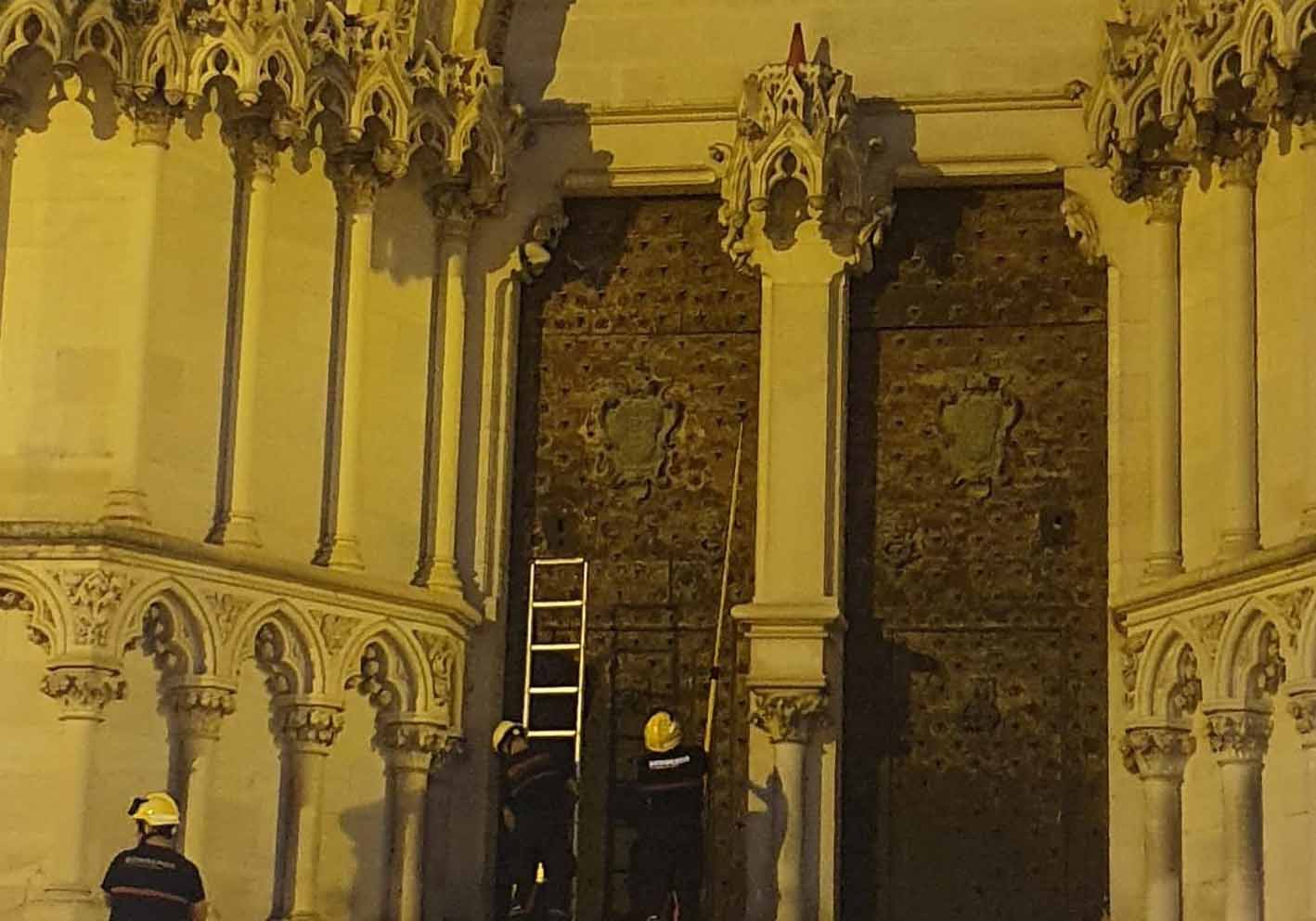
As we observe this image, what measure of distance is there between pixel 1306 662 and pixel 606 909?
4085 mm

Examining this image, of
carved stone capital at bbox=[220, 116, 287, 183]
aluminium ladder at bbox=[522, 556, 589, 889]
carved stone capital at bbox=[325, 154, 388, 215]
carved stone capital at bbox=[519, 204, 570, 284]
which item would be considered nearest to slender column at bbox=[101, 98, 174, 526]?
carved stone capital at bbox=[220, 116, 287, 183]

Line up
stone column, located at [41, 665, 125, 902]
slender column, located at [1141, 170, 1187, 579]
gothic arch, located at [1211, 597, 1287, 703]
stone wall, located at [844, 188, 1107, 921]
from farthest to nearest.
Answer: stone wall, located at [844, 188, 1107, 921], slender column, located at [1141, 170, 1187, 579], gothic arch, located at [1211, 597, 1287, 703], stone column, located at [41, 665, 125, 902]

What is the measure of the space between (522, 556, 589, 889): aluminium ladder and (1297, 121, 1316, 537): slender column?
13.2 feet

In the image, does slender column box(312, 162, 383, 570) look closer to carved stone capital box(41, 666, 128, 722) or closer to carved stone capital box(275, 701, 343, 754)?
carved stone capital box(275, 701, 343, 754)

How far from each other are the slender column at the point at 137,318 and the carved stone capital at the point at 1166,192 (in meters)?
5.09

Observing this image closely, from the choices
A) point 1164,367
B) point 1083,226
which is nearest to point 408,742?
point 1164,367

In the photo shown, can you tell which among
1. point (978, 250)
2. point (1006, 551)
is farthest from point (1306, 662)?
point (978, 250)

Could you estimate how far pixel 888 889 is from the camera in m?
14.5

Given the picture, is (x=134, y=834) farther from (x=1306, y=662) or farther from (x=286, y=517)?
(x=1306, y=662)

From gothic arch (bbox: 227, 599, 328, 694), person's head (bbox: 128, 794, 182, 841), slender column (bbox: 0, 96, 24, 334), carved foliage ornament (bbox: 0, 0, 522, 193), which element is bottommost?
person's head (bbox: 128, 794, 182, 841)

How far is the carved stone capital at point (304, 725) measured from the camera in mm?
13828

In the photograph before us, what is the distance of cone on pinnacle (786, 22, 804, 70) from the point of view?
14.8 metres

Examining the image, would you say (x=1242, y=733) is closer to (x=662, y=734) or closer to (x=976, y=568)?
(x=976, y=568)

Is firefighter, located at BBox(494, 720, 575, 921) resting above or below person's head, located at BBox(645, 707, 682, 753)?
below
